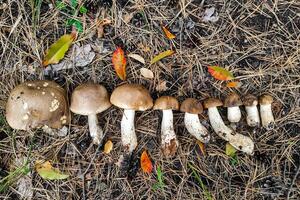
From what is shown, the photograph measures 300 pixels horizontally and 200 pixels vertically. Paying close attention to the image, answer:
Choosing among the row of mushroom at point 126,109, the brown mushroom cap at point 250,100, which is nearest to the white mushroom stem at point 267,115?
the row of mushroom at point 126,109

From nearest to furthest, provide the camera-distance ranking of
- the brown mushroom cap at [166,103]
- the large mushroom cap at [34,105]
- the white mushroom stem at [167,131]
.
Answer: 1. the large mushroom cap at [34,105]
2. the brown mushroom cap at [166,103]
3. the white mushroom stem at [167,131]

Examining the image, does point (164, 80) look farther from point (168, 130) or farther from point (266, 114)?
point (266, 114)

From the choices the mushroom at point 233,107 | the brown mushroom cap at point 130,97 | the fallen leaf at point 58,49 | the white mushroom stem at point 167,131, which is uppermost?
the fallen leaf at point 58,49

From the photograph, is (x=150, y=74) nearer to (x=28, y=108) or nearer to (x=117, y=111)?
(x=117, y=111)

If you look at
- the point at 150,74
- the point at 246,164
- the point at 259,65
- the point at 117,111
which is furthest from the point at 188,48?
the point at 246,164

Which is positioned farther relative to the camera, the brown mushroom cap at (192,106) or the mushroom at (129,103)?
the brown mushroom cap at (192,106)

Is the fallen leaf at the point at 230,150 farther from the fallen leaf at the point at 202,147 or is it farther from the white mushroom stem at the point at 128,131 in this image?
the white mushroom stem at the point at 128,131
